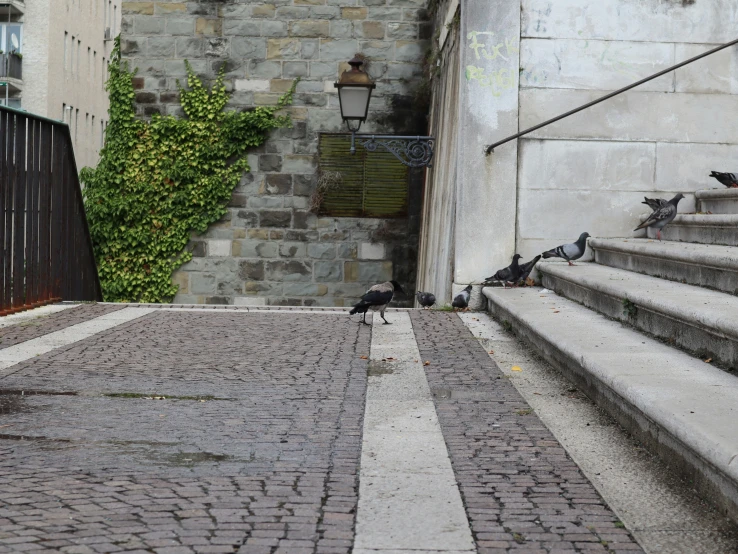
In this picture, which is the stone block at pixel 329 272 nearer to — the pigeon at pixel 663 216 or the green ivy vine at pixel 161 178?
the green ivy vine at pixel 161 178

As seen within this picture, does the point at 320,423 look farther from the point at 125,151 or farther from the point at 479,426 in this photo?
the point at 125,151

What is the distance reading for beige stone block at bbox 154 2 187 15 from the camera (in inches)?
603

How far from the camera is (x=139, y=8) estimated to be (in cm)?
1545

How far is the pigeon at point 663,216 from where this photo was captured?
959cm

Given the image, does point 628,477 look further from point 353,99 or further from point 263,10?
point 263,10

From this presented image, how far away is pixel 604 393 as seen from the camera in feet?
17.8

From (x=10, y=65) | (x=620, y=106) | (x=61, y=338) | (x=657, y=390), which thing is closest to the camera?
(x=657, y=390)

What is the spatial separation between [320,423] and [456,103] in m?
7.11

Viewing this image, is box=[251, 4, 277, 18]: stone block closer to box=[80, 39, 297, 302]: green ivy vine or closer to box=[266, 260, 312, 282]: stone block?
box=[80, 39, 297, 302]: green ivy vine

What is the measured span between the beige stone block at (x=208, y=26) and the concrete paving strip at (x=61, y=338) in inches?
246

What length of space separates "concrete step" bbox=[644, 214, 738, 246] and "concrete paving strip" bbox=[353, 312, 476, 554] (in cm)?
305

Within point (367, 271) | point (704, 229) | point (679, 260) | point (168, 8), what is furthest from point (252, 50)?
point (679, 260)

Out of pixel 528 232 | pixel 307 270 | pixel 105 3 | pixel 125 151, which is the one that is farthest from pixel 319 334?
pixel 105 3

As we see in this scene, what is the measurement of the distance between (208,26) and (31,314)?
695 centimetres
